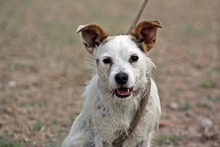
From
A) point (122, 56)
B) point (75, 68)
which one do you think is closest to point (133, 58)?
point (122, 56)

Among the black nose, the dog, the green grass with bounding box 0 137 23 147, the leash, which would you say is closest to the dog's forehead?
the dog

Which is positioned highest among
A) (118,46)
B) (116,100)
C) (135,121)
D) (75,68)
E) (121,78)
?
(118,46)

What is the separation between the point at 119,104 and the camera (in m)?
4.31

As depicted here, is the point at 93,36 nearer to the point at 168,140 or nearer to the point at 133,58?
the point at 133,58

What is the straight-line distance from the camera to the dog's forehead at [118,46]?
4.12 m

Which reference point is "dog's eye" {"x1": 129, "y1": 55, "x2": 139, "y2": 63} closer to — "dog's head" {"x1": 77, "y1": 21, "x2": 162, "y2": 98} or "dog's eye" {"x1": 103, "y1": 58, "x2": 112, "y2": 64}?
"dog's head" {"x1": 77, "y1": 21, "x2": 162, "y2": 98}

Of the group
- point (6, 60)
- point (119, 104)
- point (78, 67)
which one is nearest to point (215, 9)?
point (78, 67)

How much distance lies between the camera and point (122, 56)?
4121 mm

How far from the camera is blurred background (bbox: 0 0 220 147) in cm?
613

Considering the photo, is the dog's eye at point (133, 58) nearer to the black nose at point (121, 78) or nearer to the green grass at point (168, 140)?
the black nose at point (121, 78)

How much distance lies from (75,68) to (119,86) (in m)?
4.39

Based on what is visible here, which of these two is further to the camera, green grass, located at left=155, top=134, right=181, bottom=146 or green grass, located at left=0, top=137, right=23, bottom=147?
green grass, located at left=155, top=134, right=181, bottom=146

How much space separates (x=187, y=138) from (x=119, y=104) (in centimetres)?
192

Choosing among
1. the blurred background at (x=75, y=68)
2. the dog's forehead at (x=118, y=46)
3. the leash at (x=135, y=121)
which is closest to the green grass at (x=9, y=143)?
the blurred background at (x=75, y=68)
